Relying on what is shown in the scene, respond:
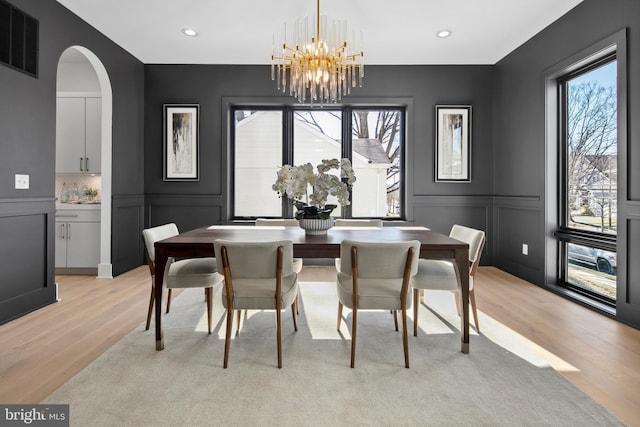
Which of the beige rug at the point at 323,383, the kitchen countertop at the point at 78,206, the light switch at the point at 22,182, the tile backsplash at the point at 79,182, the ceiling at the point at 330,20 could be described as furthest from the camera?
the tile backsplash at the point at 79,182

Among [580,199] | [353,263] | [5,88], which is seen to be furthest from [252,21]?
[580,199]

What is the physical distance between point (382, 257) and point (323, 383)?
0.75 m

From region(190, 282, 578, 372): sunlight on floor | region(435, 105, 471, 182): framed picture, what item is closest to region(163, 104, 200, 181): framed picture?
region(190, 282, 578, 372): sunlight on floor

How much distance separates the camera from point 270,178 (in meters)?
5.10

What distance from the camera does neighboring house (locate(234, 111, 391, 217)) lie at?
5094mm

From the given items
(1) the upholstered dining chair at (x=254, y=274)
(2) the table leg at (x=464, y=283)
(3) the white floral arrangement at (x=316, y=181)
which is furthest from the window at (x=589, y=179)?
(1) the upholstered dining chair at (x=254, y=274)

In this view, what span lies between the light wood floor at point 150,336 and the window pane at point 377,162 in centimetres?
180

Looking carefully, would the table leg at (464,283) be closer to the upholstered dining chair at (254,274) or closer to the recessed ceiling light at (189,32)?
the upholstered dining chair at (254,274)

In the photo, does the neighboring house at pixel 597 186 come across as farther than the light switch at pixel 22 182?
Yes

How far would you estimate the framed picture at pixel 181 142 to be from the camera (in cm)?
491

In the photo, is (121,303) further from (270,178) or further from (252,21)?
(252,21)

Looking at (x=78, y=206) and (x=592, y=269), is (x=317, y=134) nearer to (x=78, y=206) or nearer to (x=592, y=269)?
(x=78, y=206)

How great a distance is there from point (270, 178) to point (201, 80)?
1640 mm

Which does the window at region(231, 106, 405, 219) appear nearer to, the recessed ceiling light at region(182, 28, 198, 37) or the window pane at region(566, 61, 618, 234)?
the recessed ceiling light at region(182, 28, 198, 37)
